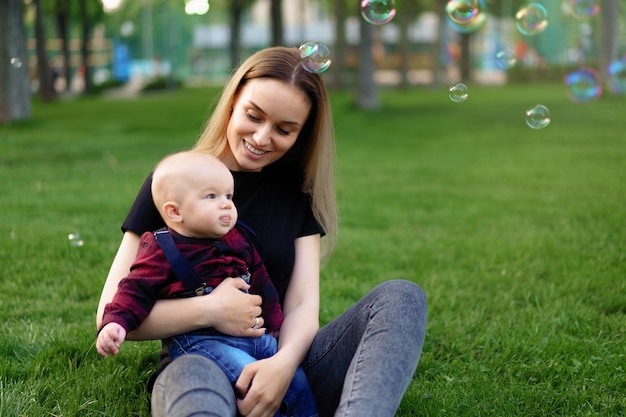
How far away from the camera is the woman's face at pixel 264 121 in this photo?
2.67 meters

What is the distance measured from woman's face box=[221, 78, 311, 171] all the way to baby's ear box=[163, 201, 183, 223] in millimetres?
388

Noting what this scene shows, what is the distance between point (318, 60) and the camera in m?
3.00

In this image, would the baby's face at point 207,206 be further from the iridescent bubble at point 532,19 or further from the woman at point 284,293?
the iridescent bubble at point 532,19

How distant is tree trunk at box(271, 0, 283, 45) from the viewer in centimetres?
2053

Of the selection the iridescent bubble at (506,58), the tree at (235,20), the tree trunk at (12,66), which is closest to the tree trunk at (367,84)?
the tree trunk at (12,66)

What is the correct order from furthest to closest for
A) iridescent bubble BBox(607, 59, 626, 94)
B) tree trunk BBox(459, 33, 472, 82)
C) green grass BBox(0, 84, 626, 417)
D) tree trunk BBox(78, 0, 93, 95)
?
1. tree trunk BBox(459, 33, 472, 82)
2. tree trunk BBox(78, 0, 93, 95)
3. iridescent bubble BBox(607, 59, 626, 94)
4. green grass BBox(0, 84, 626, 417)

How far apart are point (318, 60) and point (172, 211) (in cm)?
92

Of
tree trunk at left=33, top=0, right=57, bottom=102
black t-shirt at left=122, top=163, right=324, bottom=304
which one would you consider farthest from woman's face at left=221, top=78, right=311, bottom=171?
tree trunk at left=33, top=0, right=57, bottom=102

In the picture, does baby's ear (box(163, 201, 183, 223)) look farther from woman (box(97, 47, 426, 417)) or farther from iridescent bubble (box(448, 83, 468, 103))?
iridescent bubble (box(448, 83, 468, 103))

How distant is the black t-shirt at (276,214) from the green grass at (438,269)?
→ 0.58 m

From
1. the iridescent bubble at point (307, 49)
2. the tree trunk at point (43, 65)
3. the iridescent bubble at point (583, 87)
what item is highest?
the iridescent bubble at point (307, 49)

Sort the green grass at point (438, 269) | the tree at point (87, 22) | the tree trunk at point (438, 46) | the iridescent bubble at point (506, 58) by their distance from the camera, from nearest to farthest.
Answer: the green grass at point (438, 269)
the iridescent bubble at point (506, 58)
the tree at point (87, 22)
the tree trunk at point (438, 46)

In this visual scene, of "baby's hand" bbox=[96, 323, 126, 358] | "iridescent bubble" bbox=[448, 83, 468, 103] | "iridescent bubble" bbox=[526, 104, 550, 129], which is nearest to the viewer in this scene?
"baby's hand" bbox=[96, 323, 126, 358]

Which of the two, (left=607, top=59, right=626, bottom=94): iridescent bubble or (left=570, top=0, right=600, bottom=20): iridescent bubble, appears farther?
(left=607, top=59, right=626, bottom=94): iridescent bubble
